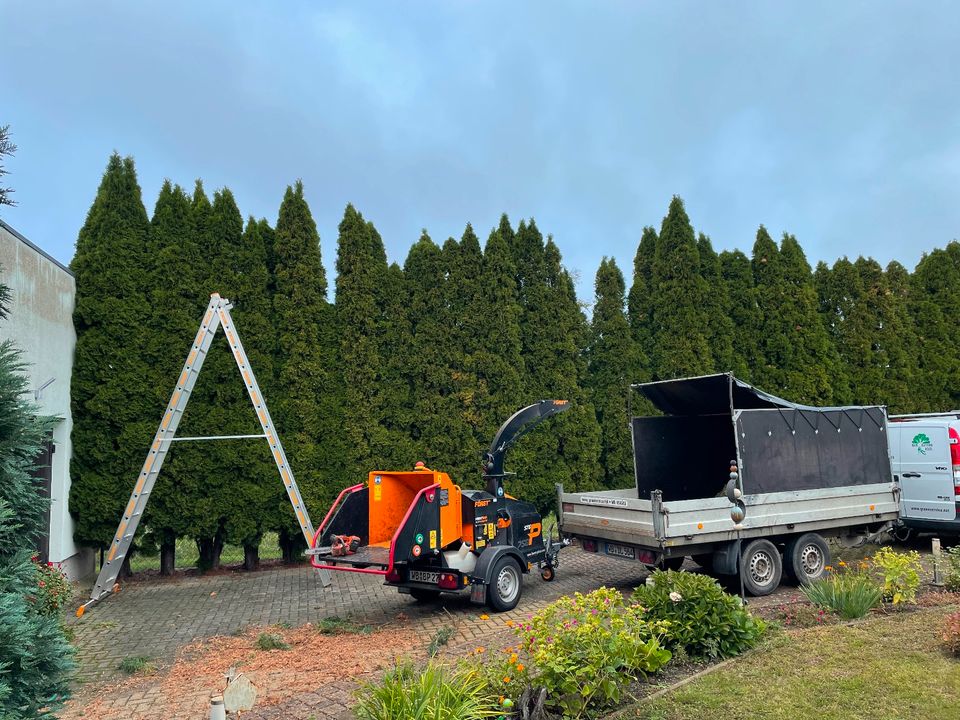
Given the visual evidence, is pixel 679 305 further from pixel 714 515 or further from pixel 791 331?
pixel 714 515

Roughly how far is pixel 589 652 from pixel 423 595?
14.8ft

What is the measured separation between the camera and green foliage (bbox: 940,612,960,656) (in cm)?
503

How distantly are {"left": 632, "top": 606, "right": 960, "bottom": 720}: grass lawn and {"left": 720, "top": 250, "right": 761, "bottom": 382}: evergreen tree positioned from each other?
8405mm

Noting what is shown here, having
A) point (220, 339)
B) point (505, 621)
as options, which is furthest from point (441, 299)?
point (505, 621)

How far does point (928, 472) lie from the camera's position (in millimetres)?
10312

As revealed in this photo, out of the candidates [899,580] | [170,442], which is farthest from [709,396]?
[170,442]

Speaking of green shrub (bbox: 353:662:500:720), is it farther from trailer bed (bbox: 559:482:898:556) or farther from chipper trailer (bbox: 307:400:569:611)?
trailer bed (bbox: 559:482:898:556)

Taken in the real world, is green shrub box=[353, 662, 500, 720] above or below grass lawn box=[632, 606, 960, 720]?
above

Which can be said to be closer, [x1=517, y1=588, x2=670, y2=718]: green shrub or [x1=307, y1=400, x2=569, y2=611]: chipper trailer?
[x1=517, y1=588, x2=670, y2=718]: green shrub

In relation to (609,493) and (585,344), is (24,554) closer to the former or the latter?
(609,493)

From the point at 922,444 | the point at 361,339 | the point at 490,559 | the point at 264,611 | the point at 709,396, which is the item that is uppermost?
the point at 361,339

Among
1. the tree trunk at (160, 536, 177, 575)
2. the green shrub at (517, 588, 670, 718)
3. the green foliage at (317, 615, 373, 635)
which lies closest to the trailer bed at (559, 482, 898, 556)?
the green shrub at (517, 588, 670, 718)

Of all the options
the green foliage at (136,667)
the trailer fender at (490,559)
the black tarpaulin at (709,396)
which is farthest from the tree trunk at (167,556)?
the black tarpaulin at (709,396)

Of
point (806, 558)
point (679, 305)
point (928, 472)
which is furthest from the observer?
point (679, 305)
